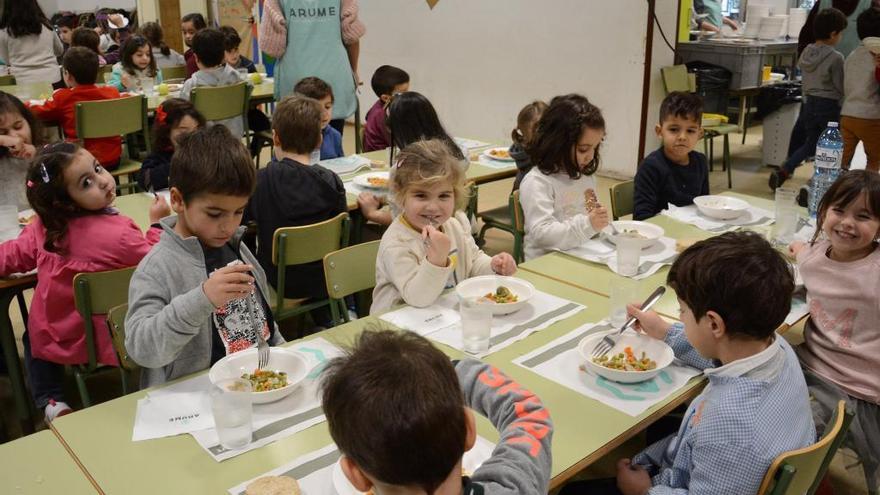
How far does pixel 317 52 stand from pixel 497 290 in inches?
133

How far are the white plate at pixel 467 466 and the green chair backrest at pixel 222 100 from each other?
432 centimetres

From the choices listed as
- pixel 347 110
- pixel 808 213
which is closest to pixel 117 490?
pixel 808 213

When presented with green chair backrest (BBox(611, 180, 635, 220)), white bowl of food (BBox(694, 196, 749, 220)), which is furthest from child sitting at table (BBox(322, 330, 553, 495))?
green chair backrest (BBox(611, 180, 635, 220))

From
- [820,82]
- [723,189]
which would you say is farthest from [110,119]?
[820,82]

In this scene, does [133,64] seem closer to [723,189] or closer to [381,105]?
[381,105]

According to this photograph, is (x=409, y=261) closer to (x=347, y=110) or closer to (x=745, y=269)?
(x=745, y=269)

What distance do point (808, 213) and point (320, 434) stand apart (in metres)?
2.61

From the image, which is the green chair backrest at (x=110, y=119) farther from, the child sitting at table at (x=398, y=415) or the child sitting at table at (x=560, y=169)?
the child sitting at table at (x=398, y=415)

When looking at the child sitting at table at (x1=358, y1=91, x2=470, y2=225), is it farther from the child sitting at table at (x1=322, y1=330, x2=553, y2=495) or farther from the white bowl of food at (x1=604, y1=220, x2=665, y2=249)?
the child sitting at table at (x1=322, y1=330, x2=553, y2=495)

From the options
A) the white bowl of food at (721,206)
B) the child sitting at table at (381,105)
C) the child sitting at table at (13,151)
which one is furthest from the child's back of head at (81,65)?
the white bowl of food at (721,206)

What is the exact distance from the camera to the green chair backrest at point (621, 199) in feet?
11.5

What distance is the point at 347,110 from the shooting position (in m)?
5.31

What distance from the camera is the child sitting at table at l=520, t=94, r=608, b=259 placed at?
9.84 ft

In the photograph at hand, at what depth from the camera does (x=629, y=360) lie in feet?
6.19
